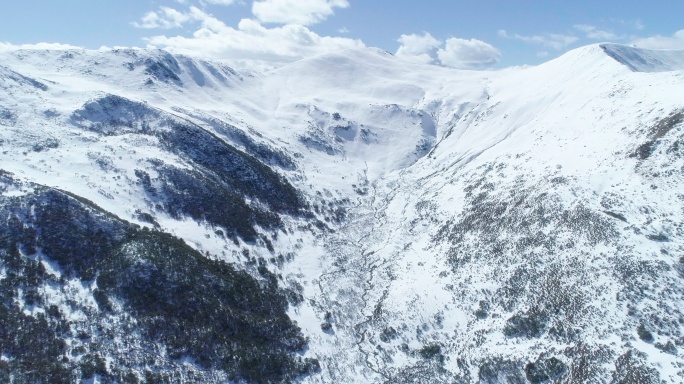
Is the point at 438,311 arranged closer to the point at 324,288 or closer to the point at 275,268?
the point at 324,288

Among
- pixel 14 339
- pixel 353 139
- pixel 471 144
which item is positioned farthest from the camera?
pixel 353 139

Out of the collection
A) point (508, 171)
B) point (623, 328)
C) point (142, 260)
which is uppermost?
point (508, 171)

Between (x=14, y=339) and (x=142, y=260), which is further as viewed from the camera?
(x=142, y=260)

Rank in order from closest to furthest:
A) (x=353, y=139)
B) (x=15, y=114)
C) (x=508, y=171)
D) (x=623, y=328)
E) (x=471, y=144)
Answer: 1. (x=623, y=328)
2. (x=508, y=171)
3. (x=15, y=114)
4. (x=471, y=144)
5. (x=353, y=139)

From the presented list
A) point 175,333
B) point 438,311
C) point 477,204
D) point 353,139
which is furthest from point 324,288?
point 353,139

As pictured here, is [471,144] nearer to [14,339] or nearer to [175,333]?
[175,333]

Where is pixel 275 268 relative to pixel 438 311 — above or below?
below

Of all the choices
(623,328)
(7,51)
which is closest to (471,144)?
(623,328)
